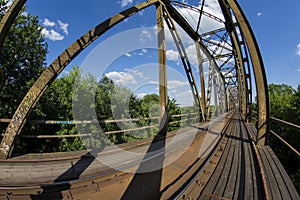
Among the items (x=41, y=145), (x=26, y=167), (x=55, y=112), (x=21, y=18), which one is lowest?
(x=41, y=145)

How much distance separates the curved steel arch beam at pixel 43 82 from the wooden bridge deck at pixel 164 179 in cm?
54

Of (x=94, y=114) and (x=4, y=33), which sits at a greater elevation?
(x=4, y=33)

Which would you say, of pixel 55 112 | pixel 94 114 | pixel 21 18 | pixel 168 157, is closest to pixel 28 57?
pixel 21 18

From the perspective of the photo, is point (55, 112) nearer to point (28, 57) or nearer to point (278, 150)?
point (28, 57)

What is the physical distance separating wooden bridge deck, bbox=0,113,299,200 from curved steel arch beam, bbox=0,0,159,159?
1.76 feet

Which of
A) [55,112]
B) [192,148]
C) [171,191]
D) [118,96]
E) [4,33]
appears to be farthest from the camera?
[118,96]

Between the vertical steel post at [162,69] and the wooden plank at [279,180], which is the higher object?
the vertical steel post at [162,69]

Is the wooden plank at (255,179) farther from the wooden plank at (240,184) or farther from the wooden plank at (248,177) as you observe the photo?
the wooden plank at (240,184)

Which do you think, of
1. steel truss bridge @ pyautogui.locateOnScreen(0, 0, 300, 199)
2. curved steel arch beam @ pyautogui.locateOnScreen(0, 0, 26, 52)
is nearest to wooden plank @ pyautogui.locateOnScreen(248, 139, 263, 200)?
steel truss bridge @ pyautogui.locateOnScreen(0, 0, 300, 199)

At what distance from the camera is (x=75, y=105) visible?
12438 millimetres

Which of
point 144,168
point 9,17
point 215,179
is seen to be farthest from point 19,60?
point 215,179

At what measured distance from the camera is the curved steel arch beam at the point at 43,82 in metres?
3.61

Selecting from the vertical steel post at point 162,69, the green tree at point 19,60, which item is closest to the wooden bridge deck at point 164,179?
the vertical steel post at point 162,69

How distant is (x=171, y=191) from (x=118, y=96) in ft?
40.6
